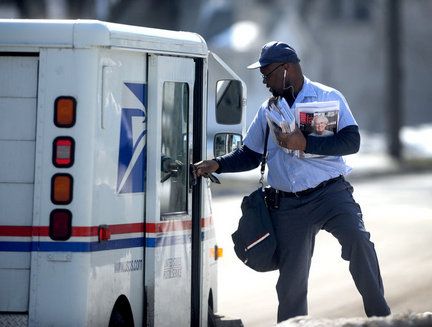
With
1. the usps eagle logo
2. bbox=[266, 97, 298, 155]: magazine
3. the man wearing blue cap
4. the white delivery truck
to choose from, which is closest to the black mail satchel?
the man wearing blue cap

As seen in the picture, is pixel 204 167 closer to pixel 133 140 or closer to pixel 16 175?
pixel 133 140

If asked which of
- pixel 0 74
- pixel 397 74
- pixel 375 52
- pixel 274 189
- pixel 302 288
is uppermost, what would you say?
pixel 375 52

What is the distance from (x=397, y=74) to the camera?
129 feet

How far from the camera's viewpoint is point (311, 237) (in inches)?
→ 304

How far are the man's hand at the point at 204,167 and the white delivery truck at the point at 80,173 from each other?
426 millimetres

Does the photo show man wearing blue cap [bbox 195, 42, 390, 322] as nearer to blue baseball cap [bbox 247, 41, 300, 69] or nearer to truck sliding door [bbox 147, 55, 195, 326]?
blue baseball cap [bbox 247, 41, 300, 69]

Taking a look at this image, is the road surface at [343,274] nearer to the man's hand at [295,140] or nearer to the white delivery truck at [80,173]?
the man's hand at [295,140]

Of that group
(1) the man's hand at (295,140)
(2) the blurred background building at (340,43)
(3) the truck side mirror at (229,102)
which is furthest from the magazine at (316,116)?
(2) the blurred background building at (340,43)

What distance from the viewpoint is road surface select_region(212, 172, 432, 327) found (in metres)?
11.0

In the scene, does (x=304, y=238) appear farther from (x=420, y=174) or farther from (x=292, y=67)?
(x=420, y=174)

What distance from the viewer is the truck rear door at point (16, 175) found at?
22.6 feet

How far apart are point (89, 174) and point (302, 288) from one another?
5.37 ft

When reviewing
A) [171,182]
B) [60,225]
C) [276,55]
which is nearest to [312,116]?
[276,55]

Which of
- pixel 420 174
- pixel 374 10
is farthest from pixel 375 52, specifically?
pixel 420 174
